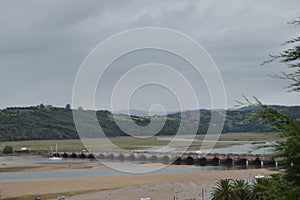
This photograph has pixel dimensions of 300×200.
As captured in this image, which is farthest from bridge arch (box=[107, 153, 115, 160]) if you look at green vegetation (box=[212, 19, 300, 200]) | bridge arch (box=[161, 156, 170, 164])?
green vegetation (box=[212, 19, 300, 200])

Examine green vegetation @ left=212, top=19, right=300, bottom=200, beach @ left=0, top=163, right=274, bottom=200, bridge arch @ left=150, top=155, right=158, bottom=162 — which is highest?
green vegetation @ left=212, top=19, right=300, bottom=200

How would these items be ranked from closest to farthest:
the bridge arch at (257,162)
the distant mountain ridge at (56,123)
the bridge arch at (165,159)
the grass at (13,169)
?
the grass at (13,169) → the bridge arch at (257,162) → the bridge arch at (165,159) → the distant mountain ridge at (56,123)

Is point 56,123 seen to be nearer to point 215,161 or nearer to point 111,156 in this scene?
point 111,156

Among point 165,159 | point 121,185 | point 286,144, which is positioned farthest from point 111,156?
point 286,144

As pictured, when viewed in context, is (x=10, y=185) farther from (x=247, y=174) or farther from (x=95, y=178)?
(x=247, y=174)

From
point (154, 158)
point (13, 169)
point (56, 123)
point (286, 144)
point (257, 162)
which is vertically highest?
point (56, 123)

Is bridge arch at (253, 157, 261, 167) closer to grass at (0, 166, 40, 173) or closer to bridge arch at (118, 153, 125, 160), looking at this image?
bridge arch at (118, 153, 125, 160)

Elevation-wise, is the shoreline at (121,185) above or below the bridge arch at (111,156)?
below

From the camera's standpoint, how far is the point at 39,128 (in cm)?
15050

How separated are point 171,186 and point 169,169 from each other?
19.2 meters

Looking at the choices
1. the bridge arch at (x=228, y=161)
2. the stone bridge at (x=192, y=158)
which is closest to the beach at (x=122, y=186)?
the stone bridge at (x=192, y=158)

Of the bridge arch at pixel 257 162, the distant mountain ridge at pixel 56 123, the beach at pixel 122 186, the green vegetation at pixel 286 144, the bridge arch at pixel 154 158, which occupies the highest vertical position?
the distant mountain ridge at pixel 56 123

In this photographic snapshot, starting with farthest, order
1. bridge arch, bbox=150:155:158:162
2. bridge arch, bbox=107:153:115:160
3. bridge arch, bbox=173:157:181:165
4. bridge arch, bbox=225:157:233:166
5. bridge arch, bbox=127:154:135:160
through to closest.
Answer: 1. bridge arch, bbox=107:153:115:160
2. bridge arch, bbox=127:154:135:160
3. bridge arch, bbox=150:155:158:162
4. bridge arch, bbox=173:157:181:165
5. bridge arch, bbox=225:157:233:166

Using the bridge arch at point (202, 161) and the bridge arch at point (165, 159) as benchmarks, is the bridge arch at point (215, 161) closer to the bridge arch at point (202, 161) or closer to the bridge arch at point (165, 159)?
the bridge arch at point (202, 161)
